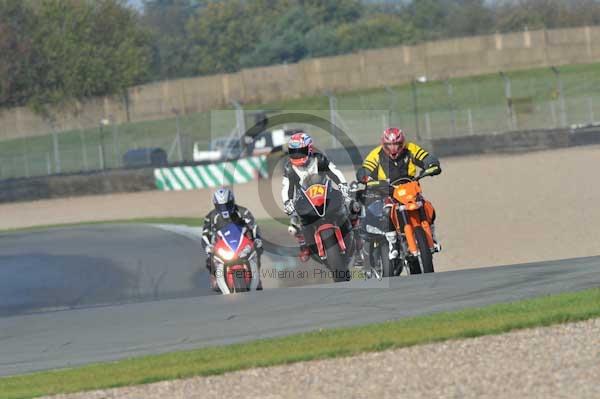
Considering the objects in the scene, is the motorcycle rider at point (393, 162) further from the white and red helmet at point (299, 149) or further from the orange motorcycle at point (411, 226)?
the white and red helmet at point (299, 149)

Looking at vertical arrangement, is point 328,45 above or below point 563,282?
above

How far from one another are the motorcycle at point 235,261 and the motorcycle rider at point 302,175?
65cm

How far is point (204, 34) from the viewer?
101 metres

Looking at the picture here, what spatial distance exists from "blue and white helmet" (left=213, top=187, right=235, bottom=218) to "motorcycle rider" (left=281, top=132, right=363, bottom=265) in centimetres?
86

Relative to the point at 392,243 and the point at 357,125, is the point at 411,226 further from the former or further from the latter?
the point at 357,125

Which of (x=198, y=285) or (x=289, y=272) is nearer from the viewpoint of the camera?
(x=198, y=285)

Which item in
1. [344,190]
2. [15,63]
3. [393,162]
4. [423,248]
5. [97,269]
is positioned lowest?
[97,269]

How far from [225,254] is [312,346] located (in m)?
4.93

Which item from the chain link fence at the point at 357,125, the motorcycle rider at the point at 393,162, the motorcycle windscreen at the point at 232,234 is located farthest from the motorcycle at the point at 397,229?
the chain link fence at the point at 357,125

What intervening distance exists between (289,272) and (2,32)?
1816 inches

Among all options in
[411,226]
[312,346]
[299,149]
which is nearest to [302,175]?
[299,149]

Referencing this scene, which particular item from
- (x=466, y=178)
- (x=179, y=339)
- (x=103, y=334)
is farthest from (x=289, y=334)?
(x=466, y=178)

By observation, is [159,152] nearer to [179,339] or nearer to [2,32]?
[2,32]

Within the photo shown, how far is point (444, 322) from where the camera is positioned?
880 centimetres
